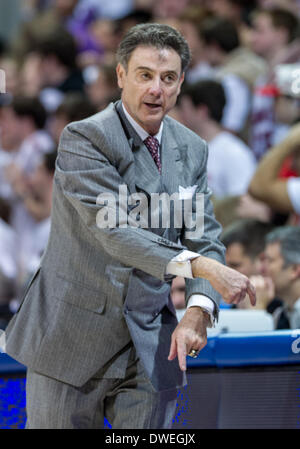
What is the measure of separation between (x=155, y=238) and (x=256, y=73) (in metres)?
3.94

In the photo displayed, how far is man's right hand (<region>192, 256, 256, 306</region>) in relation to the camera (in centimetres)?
220

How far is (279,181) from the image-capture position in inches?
179

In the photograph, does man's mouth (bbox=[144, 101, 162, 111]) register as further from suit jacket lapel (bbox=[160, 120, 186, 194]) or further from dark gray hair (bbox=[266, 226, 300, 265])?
dark gray hair (bbox=[266, 226, 300, 265])

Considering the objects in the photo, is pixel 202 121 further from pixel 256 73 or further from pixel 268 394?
pixel 268 394

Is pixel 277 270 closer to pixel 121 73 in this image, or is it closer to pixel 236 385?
pixel 236 385

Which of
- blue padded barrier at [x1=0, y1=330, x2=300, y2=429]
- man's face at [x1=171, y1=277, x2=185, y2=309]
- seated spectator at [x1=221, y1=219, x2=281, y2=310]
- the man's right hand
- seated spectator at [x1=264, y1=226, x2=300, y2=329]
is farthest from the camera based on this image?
seated spectator at [x1=221, y1=219, x2=281, y2=310]

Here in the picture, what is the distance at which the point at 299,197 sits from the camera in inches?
176

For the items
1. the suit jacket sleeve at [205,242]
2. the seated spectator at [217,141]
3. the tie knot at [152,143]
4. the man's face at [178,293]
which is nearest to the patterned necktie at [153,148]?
the tie knot at [152,143]

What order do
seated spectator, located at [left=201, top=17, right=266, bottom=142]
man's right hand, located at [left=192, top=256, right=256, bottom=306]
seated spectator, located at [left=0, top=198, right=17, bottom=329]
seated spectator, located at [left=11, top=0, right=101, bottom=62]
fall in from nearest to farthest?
1. man's right hand, located at [left=192, top=256, right=256, bottom=306]
2. seated spectator, located at [left=0, top=198, right=17, bottom=329]
3. seated spectator, located at [left=201, top=17, right=266, bottom=142]
4. seated spectator, located at [left=11, top=0, right=101, bottom=62]

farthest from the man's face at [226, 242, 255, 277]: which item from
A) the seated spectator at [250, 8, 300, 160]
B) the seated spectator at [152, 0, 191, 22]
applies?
the seated spectator at [152, 0, 191, 22]

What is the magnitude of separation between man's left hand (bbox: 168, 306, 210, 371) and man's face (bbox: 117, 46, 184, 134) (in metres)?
0.53

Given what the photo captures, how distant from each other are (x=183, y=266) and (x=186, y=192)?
28 centimetres

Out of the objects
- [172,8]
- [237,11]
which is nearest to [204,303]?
[237,11]

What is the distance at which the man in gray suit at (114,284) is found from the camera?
7.58 ft
